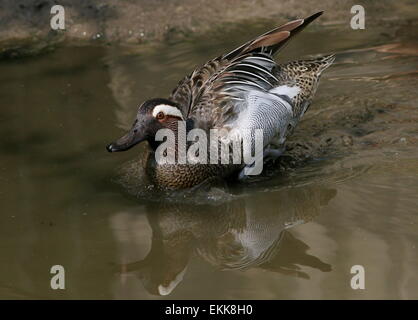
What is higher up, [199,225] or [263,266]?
[199,225]

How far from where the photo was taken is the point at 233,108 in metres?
5.97

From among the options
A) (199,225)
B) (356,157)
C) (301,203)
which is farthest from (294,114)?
(199,225)

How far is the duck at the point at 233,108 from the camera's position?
578cm

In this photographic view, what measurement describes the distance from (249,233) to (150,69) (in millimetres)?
3012

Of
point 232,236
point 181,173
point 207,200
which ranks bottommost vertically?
point 232,236

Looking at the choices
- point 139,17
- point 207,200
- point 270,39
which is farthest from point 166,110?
point 139,17

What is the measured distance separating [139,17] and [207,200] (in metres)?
3.55

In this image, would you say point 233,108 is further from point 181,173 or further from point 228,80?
point 181,173

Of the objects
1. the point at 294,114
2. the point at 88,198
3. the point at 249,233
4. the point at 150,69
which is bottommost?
the point at 249,233

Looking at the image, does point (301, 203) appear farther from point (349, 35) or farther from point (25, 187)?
point (349, 35)

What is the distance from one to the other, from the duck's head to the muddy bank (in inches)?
114

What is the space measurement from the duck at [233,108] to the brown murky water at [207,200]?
5.9 inches

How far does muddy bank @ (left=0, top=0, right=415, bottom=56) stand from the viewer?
8617mm

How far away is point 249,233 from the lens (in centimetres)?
533
